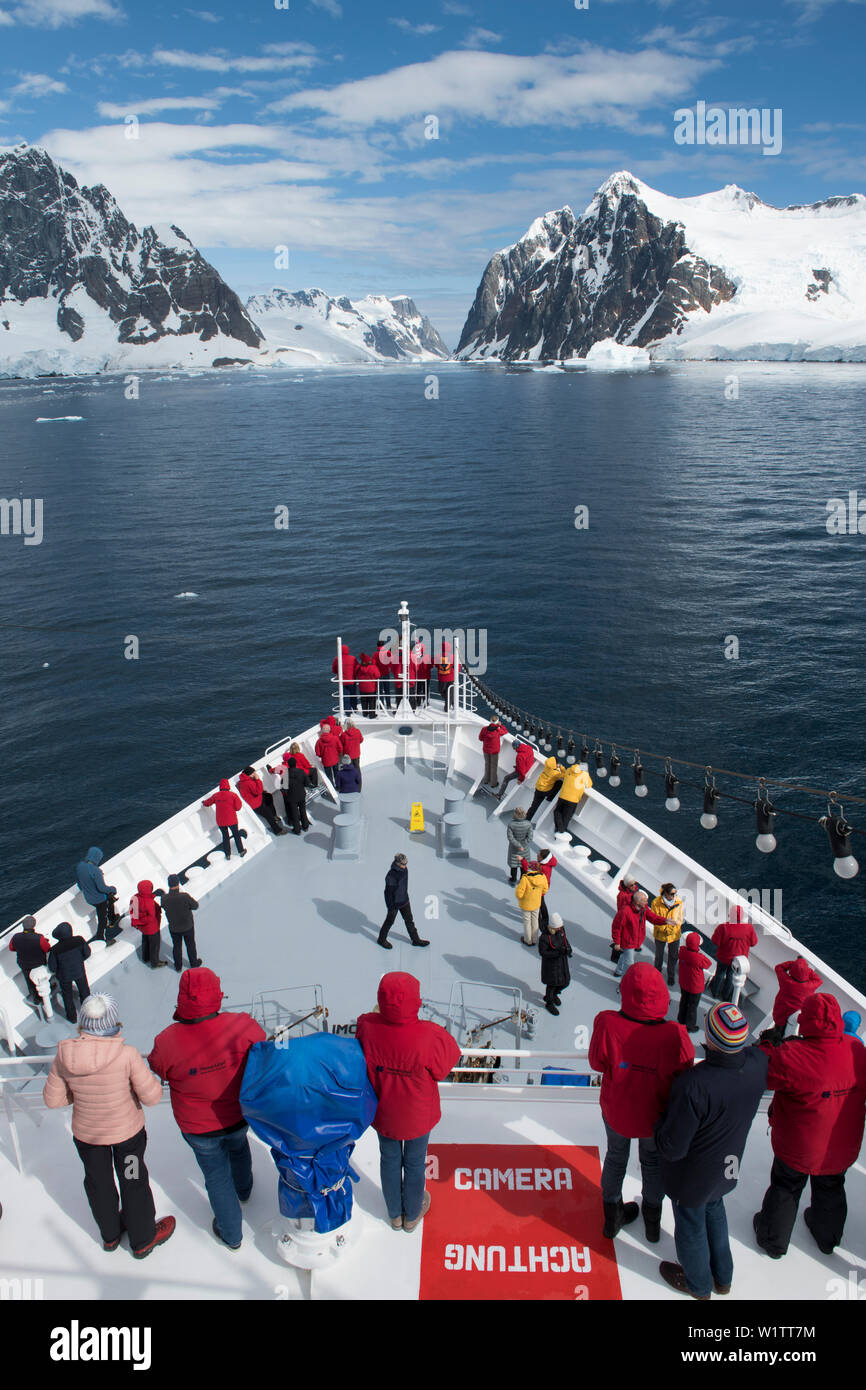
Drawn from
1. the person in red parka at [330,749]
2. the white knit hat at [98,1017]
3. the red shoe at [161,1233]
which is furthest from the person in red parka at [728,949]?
the person in red parka at [330,749]

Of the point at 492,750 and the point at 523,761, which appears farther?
the point at 492,750

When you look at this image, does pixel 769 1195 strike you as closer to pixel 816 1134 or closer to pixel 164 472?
pixel 816 1134

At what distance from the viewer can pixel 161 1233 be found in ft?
17.3

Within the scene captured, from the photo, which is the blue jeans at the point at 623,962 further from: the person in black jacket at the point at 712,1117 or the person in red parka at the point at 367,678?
the person in red parka at the point at 367,678

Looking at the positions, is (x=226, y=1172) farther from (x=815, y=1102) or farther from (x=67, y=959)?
(x=67, y=959)

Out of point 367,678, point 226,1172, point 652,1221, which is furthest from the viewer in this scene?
point 367,678

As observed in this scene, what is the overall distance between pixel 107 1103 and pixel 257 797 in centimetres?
804

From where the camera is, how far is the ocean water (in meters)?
22.8

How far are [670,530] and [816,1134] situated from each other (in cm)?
A: 4803

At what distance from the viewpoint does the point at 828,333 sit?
174m

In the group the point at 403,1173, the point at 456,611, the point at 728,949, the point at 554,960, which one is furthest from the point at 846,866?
the point at 456,611

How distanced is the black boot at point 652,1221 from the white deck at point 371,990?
0.28 ft

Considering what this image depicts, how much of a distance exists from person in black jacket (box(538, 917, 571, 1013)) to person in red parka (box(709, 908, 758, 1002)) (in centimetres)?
153

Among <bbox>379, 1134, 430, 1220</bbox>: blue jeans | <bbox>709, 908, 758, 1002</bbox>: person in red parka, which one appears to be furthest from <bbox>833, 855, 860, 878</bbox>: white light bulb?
<bbox>379, 1134, 430, 1220</bbox>: blue jeans
